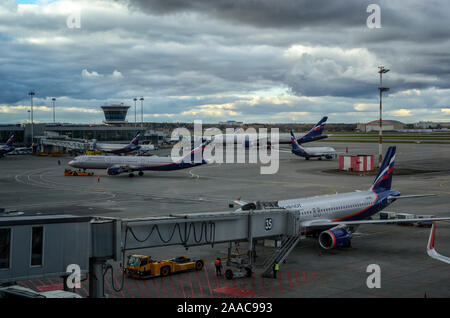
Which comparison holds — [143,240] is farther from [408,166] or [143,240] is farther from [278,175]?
[408,166]

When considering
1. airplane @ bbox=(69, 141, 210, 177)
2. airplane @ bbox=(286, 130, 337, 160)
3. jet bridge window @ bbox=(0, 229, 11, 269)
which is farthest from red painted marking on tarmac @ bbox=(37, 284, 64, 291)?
airplane @ bbox=(286, 130, 337, 160)

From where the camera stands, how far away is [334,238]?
3978 centimetres

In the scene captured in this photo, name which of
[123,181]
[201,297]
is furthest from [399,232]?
[123,181]

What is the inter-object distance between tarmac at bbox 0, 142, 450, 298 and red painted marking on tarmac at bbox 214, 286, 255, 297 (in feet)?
0.20

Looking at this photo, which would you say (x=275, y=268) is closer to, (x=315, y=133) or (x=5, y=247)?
(x=5, y=247)

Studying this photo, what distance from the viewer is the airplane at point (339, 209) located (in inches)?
1583

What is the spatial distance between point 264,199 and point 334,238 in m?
30.4

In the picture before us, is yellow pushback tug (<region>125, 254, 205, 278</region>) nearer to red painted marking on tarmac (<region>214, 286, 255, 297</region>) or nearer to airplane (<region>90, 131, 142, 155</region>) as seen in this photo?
red painted marking on tarmac (<region>214, 286, 255, 297</region>)

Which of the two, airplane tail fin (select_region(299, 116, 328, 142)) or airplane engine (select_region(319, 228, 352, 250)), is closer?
airplane engine (select_region(319, 228, 352, 250))

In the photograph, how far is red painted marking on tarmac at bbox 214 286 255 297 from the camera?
30344mm

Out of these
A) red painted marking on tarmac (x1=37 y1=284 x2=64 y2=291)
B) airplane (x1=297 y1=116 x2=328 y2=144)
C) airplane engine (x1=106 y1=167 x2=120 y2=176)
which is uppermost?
airplane (x1=297 y1=116 x2=328 y2=144)

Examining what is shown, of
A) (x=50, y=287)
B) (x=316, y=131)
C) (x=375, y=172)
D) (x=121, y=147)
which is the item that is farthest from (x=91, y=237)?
(x=316, y=131)

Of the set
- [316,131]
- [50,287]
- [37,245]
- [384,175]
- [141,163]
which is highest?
[316,131]
